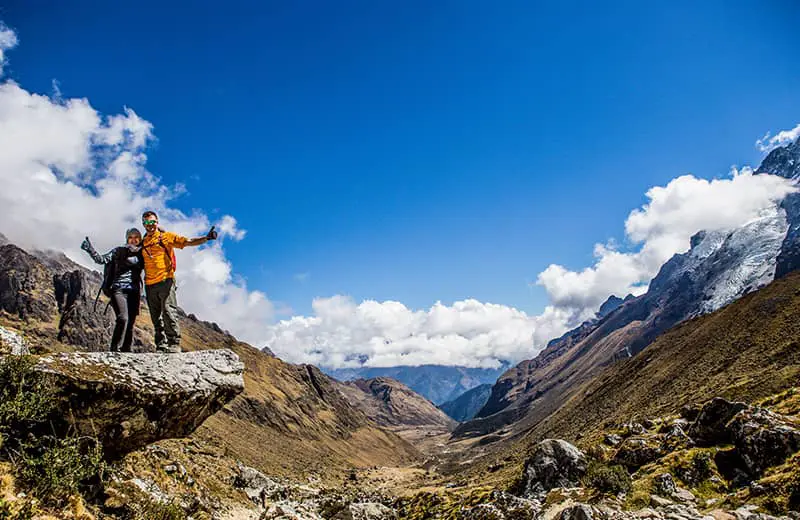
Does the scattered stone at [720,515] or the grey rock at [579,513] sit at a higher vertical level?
the grey rock at [579,513]

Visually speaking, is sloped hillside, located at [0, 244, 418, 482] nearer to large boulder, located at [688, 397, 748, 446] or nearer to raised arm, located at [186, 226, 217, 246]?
large boulder, located at [688, 397, 748, 446]

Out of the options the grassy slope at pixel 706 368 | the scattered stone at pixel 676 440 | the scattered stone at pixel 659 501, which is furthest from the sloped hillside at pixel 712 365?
A: the scattered stone at pixel 659 501

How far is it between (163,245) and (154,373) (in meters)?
3.96

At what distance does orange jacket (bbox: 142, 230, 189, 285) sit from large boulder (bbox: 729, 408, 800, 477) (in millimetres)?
25903

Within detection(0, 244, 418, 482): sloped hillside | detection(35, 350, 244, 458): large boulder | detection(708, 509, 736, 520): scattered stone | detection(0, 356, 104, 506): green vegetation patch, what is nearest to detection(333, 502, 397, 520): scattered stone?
detection(708, 509, 736, 520): scattered stone

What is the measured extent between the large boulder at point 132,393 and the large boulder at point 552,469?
25594mm

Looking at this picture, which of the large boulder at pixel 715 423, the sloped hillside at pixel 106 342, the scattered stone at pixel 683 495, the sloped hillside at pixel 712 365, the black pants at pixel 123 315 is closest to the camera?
the black pants at pixel 123 315

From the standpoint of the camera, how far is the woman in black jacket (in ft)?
42.0

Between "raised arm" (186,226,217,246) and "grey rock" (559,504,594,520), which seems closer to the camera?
"raised arm" (186,226,217,246)

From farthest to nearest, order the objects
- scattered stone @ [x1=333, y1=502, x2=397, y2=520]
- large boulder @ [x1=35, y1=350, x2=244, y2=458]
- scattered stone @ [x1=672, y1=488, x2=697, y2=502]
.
A: scattered stone @ [x1=333, y1=502, x2=397, y2=520], scattered stone @ [x1=672, y1=488, x2=697, y2=502], large boulder @ [x1=35, y1=350, x2=244, y2=458]

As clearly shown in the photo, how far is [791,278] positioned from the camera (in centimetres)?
11531

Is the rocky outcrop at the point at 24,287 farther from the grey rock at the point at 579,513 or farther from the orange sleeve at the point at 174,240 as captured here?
the grey rock at the point at 579,513

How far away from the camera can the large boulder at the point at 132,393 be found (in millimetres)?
10438

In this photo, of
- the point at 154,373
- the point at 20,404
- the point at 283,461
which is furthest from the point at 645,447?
the point at 283,461
